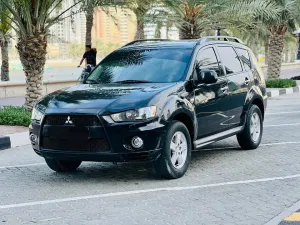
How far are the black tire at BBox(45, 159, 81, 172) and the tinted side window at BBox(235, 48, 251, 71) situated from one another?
321cm

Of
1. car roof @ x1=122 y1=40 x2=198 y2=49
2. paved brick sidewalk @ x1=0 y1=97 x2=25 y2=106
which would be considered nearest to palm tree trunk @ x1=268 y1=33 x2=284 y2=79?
paved brick sidewalk @ x1=0 y1=97 x2=25 y2=106

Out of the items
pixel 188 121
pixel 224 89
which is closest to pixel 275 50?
pixel 224 89

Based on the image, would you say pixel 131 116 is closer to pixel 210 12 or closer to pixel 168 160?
pixel 168 160

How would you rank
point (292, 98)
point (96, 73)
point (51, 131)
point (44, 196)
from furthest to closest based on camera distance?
1. point (292, 98)
2. point (96, 73)
3. point (51, 131)
4. point (44, 196)

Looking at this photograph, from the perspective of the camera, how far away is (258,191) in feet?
22.6

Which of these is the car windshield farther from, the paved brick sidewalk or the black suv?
the paved brick sidewalk

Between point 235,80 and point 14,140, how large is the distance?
169 inches

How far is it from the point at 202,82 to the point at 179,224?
9.66 feet

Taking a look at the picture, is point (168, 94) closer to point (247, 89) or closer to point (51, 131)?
point (51, 131)

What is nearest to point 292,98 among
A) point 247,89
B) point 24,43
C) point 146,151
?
point 24,43

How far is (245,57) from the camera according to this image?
9.92 metres

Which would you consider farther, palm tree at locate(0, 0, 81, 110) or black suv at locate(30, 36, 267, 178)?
palm tree at locate(0, 0, 81, 110)

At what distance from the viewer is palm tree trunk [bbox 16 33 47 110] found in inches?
542

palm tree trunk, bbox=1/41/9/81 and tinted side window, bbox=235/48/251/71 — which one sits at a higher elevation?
tinted side window, bbox=235/48/251/71
